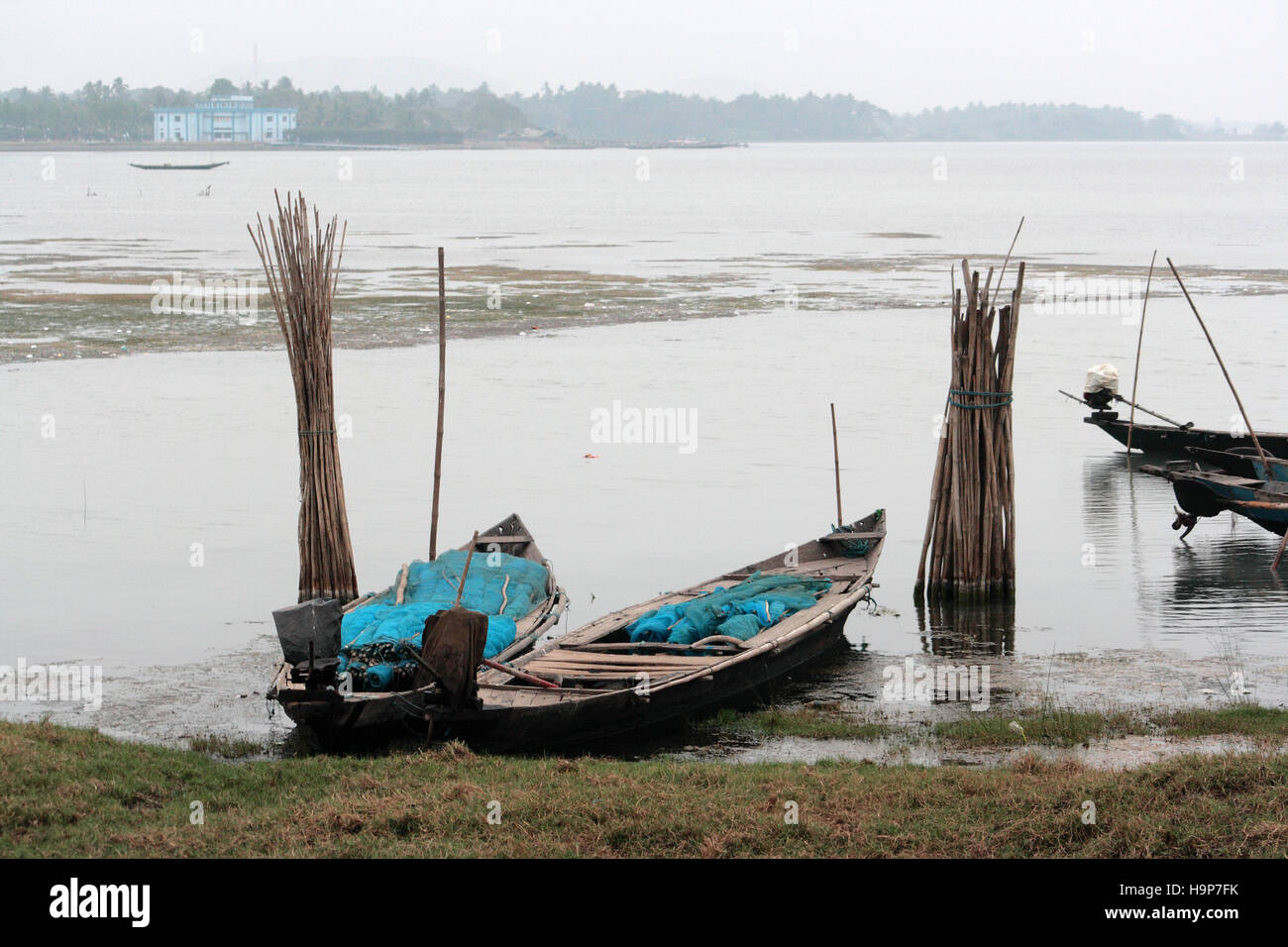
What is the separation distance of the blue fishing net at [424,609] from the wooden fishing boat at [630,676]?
618 mm

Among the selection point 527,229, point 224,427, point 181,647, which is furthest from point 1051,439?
point 527,229

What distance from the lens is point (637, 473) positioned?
23922mm

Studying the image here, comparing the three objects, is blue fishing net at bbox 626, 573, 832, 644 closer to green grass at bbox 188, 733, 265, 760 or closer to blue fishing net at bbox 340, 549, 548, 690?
blue fishing net at bbox 340, 549, 548, 690

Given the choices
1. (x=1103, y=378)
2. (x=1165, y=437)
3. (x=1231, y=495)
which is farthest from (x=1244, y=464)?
(x=1103, y=378)

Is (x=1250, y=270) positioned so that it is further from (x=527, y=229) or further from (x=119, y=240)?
(x=119, y=240)

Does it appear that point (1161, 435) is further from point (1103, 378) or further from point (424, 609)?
point (424, 609)

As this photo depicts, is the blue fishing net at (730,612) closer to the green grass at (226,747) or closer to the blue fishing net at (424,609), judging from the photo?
the blue fishing net at (424,609)

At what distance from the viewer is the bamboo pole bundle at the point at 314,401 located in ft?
50.5

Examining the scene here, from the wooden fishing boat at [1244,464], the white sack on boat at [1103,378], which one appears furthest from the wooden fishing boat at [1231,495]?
the white sack on boat at [1103,378]

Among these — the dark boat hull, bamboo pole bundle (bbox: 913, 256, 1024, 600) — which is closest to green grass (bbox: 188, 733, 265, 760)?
bamboo pole bundle (bbox: 913, 256, 1024, 600)

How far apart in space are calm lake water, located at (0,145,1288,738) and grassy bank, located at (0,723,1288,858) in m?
2.78

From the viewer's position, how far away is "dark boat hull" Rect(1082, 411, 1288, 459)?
78.1ft

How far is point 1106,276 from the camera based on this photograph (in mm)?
53812
